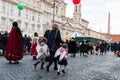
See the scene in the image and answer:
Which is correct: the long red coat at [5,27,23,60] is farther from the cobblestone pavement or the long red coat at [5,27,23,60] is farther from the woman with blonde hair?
the woman with blonde hair

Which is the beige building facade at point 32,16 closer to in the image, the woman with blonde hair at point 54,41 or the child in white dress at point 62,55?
the woman with blonde hair at point 54,41

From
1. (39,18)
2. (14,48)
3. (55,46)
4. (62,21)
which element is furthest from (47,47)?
(62,21)

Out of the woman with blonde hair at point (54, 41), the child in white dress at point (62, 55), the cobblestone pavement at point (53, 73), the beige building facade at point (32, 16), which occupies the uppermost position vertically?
the beige building facade at point (32, 16)

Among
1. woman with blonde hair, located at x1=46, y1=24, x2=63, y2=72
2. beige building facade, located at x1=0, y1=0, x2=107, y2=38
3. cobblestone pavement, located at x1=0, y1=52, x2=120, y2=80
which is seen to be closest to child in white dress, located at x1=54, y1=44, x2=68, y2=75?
cobblestone pavement, located at x1=0, y1=52, x2=120, y2=80

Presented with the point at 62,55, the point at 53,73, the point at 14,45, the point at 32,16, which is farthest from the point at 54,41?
the point at 32,16

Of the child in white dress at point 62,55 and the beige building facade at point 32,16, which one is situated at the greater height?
the beige building facade at point 32,16

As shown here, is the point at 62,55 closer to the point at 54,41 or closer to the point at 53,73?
the point at 53,73

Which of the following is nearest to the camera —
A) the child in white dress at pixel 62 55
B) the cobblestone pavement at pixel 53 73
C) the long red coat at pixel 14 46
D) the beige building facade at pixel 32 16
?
the cobblestone pavement at pixel 53 73

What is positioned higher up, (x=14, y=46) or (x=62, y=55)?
(x=14, y=46)

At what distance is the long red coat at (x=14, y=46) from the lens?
1617 centimetres

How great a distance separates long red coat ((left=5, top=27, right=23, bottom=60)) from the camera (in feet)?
53.1

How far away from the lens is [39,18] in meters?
93.6

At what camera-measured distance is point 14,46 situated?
16.2m

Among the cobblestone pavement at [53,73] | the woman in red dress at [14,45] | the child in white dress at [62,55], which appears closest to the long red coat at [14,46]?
the woman in red dress at [14,45]
